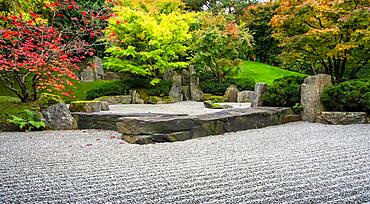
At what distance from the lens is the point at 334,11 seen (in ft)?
21.6

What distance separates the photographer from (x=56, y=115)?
20.0 ft

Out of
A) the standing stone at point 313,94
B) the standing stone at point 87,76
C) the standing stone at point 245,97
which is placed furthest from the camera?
the standing stone at point 87,76

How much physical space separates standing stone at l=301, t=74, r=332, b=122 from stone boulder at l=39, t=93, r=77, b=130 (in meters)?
5.06

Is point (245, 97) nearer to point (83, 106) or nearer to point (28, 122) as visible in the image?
point (83, 106)

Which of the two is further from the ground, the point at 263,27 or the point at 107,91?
the point at 263,27

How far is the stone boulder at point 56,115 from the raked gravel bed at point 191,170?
1.04 m

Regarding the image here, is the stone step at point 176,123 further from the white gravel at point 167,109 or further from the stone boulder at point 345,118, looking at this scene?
the white gravel at point 167,109

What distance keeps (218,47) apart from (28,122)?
28.5ft

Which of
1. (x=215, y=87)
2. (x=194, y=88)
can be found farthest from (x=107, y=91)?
(x=215, y=87)

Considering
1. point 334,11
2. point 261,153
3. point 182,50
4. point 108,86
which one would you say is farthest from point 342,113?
point 108,86

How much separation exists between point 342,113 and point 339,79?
82.5 inches

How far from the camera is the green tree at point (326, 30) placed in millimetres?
6577

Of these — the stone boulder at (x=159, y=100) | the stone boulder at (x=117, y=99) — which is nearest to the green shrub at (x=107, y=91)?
the stone boulder at (x=117, y=99)

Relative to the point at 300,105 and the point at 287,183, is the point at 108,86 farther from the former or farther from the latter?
the point at 287,183
